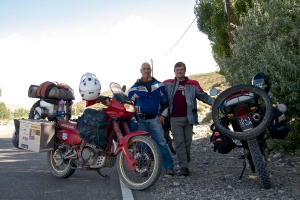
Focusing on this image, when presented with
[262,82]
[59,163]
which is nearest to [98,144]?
[59,163]

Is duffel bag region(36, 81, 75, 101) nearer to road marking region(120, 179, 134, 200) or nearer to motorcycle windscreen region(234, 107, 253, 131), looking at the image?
road marking region(120, 179, 134, 200)

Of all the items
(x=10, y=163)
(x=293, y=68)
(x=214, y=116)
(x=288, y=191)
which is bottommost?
(x=10, y=163)

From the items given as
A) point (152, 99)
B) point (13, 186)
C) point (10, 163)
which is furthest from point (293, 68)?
point (10, 163)

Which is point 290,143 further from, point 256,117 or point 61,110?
point 61,110

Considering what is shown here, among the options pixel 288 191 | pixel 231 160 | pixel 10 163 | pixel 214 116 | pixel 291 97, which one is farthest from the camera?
pixel 10 163

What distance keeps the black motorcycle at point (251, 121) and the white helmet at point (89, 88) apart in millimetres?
1900

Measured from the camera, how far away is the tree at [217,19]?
1384 centimetres

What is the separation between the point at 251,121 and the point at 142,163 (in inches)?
66.7

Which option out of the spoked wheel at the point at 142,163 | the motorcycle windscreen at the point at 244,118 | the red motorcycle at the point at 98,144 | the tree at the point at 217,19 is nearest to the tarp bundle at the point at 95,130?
the red motorcycle at the point at 98,144

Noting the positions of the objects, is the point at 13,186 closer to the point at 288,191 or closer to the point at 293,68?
the point at 288,191

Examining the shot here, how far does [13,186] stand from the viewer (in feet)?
18.5

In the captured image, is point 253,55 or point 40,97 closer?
point 40,97

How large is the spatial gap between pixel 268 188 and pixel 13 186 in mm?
3948

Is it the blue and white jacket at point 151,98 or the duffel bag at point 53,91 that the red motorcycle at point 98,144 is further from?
the blue and white jacket at point 151,98
